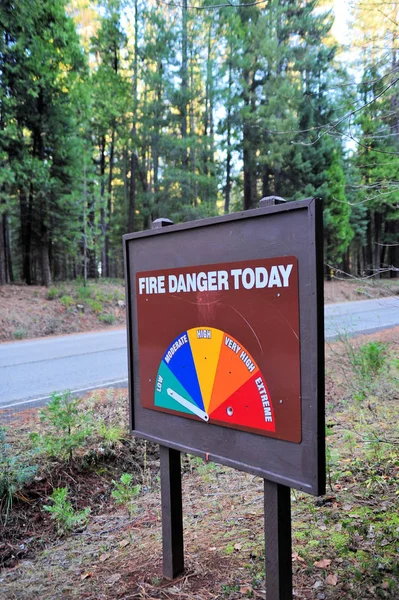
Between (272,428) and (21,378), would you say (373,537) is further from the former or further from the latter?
(21,378)

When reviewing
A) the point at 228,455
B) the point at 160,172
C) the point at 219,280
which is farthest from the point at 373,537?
the point at 160,172

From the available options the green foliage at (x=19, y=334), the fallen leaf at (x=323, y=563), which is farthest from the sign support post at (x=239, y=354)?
the green foliage at (x=19, y=334)

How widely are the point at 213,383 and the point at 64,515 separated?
228cm

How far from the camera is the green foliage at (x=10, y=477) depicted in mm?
3762

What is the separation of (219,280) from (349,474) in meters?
2.63

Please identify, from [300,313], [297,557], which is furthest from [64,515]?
[300,313]

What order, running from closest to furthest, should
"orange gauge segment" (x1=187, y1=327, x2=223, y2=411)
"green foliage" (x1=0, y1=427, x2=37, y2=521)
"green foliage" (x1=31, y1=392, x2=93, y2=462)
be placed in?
"orange gauge segment" (x1=187, y1=327, x2=223, y2=411) < "green foliage" (x1=0, y1=427, x2=37, y2=521) < "green foliage" (x1=31, y1=392, x2=93, y2=462)

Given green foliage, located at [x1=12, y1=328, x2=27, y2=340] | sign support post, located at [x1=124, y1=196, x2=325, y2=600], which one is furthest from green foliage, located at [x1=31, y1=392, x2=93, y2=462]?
green foliage, located at [x1=12, y1=328, x2=27, y2=340]

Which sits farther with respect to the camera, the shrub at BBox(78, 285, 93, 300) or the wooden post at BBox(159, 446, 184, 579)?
the shrub at BBox(78, 285, 93, 300)

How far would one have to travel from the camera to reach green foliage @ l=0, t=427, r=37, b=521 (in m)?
3.76

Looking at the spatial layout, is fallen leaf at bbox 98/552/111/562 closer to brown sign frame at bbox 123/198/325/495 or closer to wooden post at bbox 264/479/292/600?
brown sign frame at bbox 123/198/325/495

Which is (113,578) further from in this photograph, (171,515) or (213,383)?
(213,383)

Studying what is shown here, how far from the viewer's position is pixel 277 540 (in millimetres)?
1932

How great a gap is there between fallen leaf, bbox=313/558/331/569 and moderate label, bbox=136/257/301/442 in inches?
47.8
